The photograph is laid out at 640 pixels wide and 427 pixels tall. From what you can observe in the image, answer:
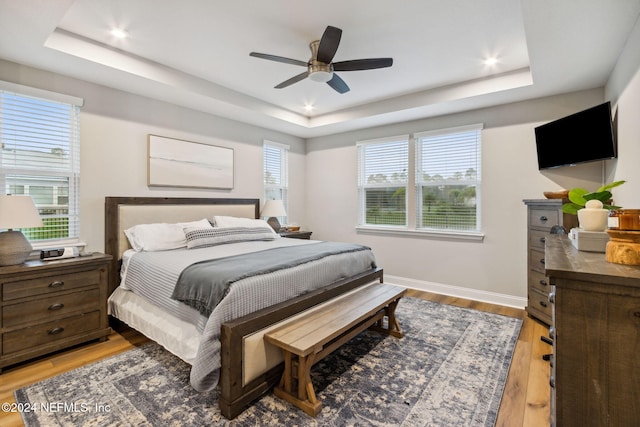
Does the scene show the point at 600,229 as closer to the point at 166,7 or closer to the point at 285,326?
the point at 285,326

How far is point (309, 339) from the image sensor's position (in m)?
1.92

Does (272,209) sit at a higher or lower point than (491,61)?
lower

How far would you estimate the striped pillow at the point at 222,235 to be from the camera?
10.6ft

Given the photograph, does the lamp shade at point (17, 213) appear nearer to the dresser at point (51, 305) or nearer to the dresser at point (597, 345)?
the dresser at point (51, 305)

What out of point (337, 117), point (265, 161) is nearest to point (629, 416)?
point (337, 117)

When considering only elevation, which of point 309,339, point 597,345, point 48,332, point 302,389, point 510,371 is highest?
point 597,345

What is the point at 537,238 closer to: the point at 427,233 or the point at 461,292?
the point at 461,292

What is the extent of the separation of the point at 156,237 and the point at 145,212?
51 centimetres

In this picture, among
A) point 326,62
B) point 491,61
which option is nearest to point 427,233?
point 491,61

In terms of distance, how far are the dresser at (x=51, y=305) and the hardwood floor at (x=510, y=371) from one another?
9 cm

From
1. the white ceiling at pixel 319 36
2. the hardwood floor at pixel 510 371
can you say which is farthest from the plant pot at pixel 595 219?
the white ceiling at pixel 319 36

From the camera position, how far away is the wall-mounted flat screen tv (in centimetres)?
266

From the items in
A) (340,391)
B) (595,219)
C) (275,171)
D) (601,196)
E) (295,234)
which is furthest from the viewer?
(275,171)

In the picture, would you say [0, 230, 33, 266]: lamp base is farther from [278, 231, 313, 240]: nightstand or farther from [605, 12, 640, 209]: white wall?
[605, 12, 640, 209]: white wall
